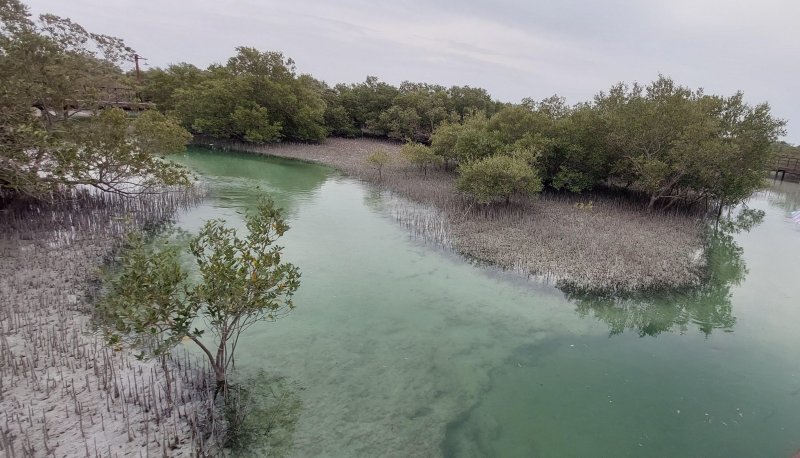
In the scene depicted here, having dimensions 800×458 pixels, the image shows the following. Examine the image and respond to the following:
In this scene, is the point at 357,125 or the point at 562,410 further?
the point at 357,125

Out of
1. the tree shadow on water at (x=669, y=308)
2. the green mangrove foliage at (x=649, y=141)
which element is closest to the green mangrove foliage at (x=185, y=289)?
the tree shadow on water at (x=669, y=308)

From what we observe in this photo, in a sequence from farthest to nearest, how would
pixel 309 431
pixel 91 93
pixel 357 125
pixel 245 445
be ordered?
pixel 357 125, pixel 91 93, pixel 309 431, pixel 245 445

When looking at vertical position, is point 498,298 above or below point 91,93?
below

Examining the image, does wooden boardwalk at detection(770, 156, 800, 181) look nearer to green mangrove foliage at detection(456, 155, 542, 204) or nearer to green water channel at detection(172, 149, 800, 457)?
green water channel at detection(172, 149, 800, 457)

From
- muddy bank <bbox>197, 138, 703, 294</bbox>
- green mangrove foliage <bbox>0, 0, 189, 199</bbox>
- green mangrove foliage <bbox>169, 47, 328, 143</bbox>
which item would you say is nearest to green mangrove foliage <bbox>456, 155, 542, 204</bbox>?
muddy bank <bbox>197, 138, 703, 294</bbox>

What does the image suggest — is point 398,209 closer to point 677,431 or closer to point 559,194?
point 559,194

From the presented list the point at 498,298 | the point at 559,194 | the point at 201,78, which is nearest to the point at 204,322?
the point at 498,298

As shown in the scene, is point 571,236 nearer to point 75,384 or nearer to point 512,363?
point 512,363
